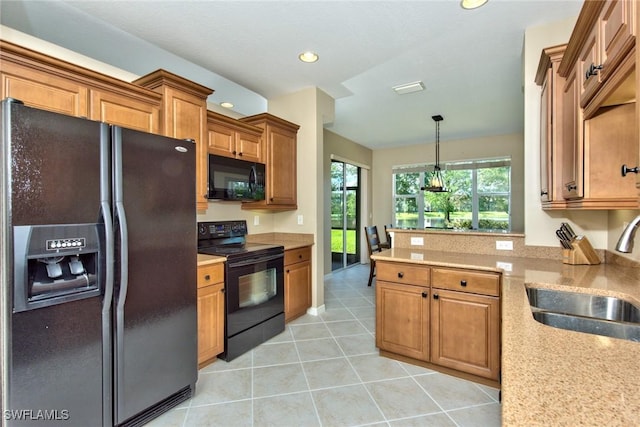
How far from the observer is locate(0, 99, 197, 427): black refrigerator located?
49.8 inches

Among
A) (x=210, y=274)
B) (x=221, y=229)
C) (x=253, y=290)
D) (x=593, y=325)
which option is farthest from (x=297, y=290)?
(x=593, y=325)

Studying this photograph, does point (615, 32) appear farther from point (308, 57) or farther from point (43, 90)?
point (43, 90)

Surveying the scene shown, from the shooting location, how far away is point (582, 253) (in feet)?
6.47

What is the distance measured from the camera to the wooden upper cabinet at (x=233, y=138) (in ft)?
9.04

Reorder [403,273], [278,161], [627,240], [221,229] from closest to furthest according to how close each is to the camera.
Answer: [627,240] → [403,273] → [221,229] → [278,161]

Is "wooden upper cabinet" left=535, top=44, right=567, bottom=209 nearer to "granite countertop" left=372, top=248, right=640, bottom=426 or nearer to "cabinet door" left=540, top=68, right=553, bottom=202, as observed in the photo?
"cabinet door" left=540, top=68, right=553, bottom=202

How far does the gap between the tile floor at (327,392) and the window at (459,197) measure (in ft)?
13.8

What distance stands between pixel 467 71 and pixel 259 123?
7.34 feet

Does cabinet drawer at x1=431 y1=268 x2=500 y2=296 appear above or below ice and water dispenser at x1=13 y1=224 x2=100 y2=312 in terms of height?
below

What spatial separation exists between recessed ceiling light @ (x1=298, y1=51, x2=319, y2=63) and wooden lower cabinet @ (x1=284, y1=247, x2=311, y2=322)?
190cm

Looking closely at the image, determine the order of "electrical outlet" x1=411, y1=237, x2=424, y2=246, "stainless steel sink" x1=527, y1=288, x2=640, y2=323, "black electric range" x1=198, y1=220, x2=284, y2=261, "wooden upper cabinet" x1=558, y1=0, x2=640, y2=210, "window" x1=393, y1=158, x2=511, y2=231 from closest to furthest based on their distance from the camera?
"wooden upper cabinet" x1=558, y1=0, x2=640, y2=210 → "stainless steel sink" x1=527, y1=288, x2=640, y2=323 → "black electric range" x1=198, y1=220, x2=284, y2=261 → "electrical outlet" x1=411, y1=237, x2=424, y2=246 → "window" x1=393, y1=158, x2=511, y2=231

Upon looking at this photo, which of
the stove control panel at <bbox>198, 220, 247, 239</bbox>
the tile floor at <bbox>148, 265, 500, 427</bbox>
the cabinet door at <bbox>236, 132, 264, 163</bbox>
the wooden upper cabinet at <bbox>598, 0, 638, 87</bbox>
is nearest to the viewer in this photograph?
the wooden upper cabinet at <bbox>598, 0, 638, 87</bbox>

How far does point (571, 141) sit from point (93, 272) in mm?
2679

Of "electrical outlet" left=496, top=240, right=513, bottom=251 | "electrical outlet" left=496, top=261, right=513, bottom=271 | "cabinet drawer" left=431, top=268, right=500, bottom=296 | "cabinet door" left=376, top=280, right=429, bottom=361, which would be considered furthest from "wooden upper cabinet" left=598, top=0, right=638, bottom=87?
"cabinet door" left=376, top=280, right=429, bottom=361
